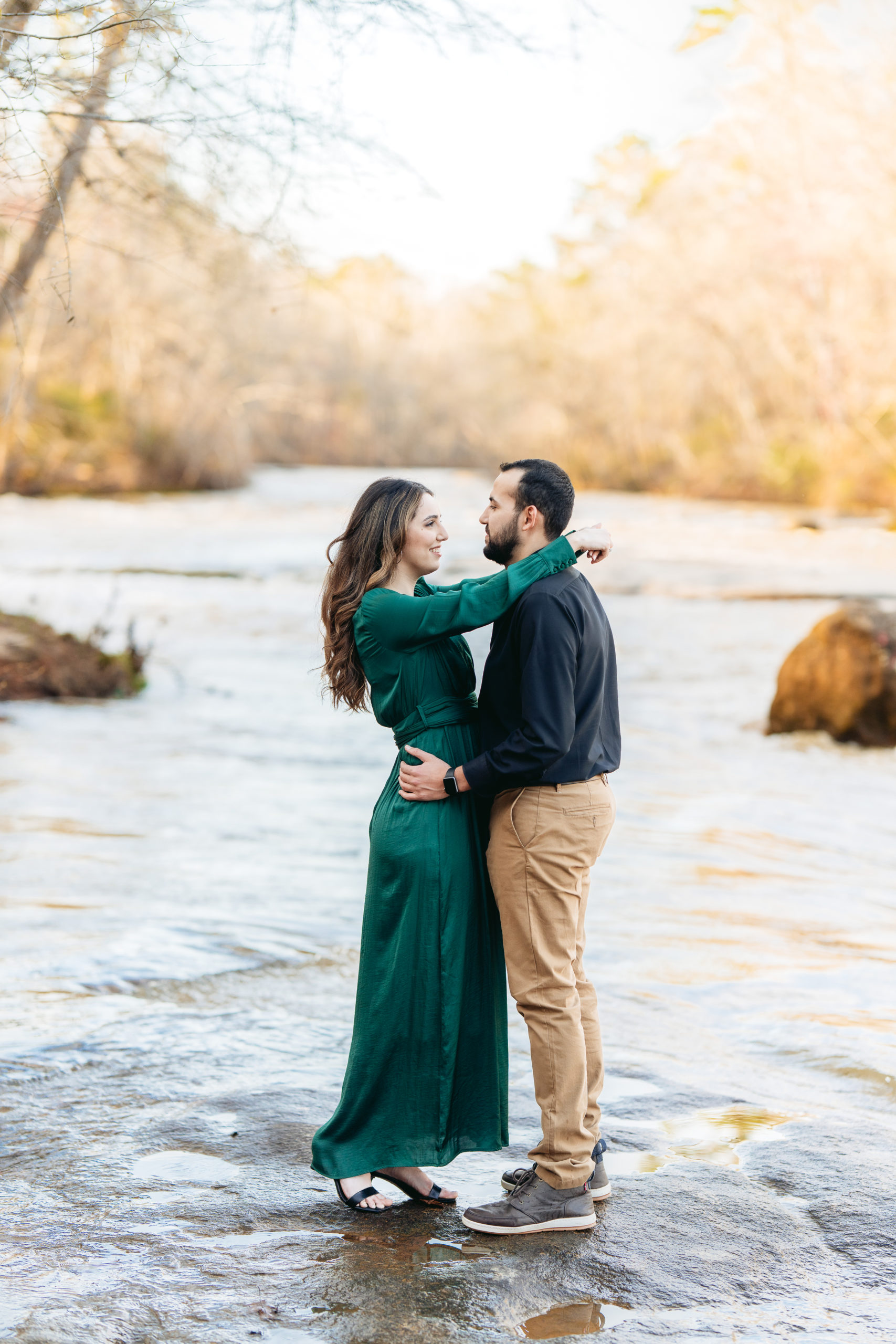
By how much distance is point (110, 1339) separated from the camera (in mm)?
2611

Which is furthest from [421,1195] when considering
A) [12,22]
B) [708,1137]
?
[12,22]

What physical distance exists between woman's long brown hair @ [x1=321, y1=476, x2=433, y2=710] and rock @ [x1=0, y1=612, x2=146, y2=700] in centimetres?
837

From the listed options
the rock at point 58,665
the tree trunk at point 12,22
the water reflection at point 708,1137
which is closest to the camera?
the water reflection at point 708,1137

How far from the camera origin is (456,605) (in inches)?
127

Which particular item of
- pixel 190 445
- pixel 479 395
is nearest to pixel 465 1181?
pixel 190 445

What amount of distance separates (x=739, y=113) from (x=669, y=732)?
2178 cm

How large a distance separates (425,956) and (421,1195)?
2.09ft

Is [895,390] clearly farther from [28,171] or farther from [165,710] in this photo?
[28,171]

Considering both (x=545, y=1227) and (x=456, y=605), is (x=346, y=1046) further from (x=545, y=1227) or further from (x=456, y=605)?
(x=456, y=605)

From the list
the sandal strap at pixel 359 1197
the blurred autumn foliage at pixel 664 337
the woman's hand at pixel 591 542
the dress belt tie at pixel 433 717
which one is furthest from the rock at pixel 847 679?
the sandal strap at pixel 359 1197

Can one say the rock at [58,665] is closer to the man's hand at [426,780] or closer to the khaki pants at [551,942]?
the man's hand at [426,780]

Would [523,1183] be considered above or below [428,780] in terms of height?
below

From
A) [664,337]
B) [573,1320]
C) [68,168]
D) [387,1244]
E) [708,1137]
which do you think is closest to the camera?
[573,1320]

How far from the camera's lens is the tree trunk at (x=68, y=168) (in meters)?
4.34
